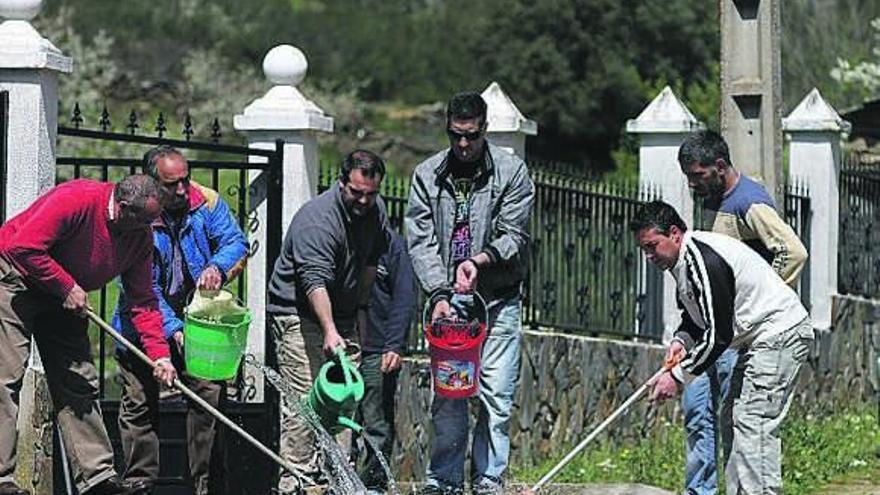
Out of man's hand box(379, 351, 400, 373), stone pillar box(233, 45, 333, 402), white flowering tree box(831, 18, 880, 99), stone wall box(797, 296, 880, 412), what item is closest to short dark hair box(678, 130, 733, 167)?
man's hand box(379, 351, 400, 373)

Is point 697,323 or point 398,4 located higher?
point 398,4

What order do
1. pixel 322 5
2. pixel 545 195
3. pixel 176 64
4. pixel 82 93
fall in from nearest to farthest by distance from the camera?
pixel 545 195 → pixel 82 93 → pixel 176 64 → pixel 322 5

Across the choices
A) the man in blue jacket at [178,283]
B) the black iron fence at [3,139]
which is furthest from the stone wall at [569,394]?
the black iron fence at [3,139]

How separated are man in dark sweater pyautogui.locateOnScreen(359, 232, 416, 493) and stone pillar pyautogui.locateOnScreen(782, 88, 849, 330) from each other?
659 cm

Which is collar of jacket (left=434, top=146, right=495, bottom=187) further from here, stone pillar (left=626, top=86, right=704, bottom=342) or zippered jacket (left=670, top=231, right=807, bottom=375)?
stone pillar (left=626, top=86, right=704, bottom=342)

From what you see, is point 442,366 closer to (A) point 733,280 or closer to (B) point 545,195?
(A) point 733,280

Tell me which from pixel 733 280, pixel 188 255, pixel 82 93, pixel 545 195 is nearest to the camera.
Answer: pixel 733 280

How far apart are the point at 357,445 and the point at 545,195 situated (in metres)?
3.89

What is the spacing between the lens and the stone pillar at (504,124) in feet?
45.6

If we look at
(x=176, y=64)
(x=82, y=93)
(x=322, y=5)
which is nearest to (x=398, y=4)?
(x=322, y=5)

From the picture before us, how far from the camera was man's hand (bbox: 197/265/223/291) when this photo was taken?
10.4 meters

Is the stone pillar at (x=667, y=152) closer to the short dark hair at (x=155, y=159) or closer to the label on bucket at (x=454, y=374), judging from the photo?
the label on bucket at (x=454, y=374)

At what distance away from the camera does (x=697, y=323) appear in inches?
376

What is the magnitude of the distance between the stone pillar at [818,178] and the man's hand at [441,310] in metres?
7.25
